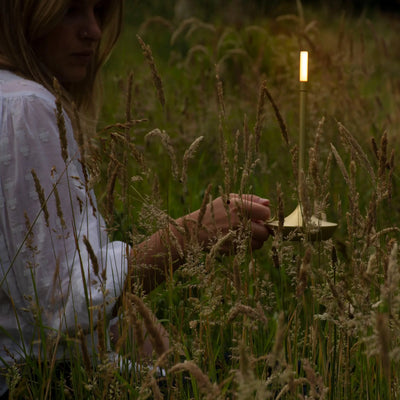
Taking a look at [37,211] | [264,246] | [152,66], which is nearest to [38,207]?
[37,211]

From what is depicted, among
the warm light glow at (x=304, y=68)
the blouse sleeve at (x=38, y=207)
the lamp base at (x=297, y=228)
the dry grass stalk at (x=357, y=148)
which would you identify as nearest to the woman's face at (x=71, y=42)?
the blouse sleeve at (x=38, y=207)

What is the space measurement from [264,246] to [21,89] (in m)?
1.14

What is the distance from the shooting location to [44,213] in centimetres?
123

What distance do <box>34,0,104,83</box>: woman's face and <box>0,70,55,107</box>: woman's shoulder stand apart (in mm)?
148

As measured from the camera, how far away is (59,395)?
4.44ft

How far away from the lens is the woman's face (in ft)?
5.23

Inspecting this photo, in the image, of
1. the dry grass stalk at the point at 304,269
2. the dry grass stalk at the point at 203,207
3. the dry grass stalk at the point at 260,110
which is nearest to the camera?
the dry grass stalk at the point at 304,269

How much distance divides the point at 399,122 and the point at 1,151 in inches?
118

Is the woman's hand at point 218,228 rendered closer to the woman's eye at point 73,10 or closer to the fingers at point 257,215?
the fingers at point 257,215

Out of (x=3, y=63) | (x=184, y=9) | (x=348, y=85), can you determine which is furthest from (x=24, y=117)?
(x=184, y=9)

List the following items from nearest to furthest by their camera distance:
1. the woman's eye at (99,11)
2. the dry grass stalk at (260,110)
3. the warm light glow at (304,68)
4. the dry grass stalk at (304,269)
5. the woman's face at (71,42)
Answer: the dry grass stalk at (304,269)
the dry grass stalk at (260,110)
the warm light glow at (304,68)
the woman's face at (71,42)
the woman's eye at (99,11)

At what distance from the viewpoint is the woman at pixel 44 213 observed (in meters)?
1.29

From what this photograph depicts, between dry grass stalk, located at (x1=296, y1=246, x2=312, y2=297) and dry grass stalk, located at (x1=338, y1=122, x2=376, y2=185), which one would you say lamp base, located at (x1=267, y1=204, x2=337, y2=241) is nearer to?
dry grass stalk, located at (x1=338, y1=122, x2=376, y2=185)

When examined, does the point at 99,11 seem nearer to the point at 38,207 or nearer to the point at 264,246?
the point at 38,207
